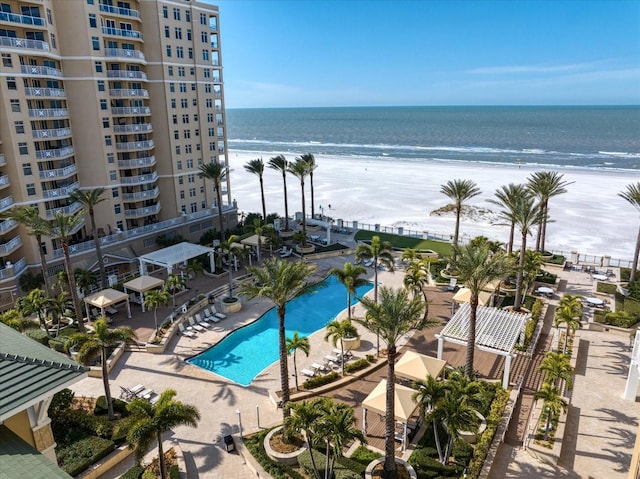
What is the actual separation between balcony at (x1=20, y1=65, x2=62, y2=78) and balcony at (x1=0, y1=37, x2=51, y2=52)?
5.30 feet

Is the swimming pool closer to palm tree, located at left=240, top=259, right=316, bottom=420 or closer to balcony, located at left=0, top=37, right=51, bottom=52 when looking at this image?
palm tree, located at left=240, top=259, right=316, bottom=420

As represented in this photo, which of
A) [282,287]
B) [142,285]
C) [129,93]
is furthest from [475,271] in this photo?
[129,93]

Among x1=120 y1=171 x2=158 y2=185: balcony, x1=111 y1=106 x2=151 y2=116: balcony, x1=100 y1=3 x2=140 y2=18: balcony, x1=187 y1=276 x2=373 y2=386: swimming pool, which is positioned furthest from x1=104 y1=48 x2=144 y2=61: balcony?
x1=187 y1=276 x2=373 y2=386: swimming pool

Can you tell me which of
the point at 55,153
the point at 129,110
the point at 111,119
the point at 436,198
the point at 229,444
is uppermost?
the point at 129,110

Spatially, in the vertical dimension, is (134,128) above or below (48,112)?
below

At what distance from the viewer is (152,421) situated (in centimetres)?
1775

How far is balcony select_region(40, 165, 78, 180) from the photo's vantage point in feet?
140

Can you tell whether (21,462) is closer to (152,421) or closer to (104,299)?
(152,421)

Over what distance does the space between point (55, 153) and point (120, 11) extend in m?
16.3

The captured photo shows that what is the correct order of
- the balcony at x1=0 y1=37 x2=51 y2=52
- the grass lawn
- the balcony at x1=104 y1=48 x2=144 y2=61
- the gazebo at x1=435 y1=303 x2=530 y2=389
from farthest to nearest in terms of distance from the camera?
1. the grass lawn
2. the balcony at x1=104 y1=48 x2=144 y2=61
3. the balcony at x1=0 y1=37 x2=51 y2=52
4. the gazebo at x1=435 y1=303 x2=530 y2=389

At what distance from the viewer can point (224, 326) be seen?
35875mm

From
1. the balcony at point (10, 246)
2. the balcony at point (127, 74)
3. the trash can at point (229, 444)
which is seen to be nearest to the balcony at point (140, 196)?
the balcony at point (10, 246)

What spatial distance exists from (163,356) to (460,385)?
20350 millimetres

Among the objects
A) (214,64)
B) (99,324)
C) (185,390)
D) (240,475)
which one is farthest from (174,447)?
(214,64)
